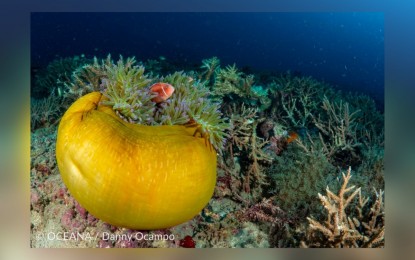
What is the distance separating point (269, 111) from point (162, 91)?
0.76 meters

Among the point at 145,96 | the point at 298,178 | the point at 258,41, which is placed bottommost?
the point at 298,178

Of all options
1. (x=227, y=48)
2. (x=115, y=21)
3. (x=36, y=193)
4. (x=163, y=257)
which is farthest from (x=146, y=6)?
(x=163, y=257)

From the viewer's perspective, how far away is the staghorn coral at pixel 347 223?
345 centimetres

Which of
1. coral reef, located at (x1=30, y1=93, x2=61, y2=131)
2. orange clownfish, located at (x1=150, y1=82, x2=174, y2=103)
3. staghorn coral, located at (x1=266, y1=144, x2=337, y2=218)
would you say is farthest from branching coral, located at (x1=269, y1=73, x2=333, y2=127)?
coral reef, located at (x1=30, y1=93, x2=61, y2=131)

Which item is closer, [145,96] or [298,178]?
[145,96]

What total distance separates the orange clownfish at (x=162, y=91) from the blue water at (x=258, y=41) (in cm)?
23

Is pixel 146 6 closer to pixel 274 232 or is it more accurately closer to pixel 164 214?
pixel 164 214

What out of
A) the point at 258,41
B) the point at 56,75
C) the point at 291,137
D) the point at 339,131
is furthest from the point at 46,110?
the point at 339,131

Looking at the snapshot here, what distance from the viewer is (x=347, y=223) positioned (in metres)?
3.46

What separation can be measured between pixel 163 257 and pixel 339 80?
1.76 m

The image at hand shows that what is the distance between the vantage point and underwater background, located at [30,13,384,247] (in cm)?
349

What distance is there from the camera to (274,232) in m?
3.49

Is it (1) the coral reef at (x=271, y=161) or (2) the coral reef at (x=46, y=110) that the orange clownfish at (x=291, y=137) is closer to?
(1) the coral reef at (x=271, y=161)

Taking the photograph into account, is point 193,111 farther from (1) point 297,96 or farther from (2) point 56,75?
(2) point 56,75
